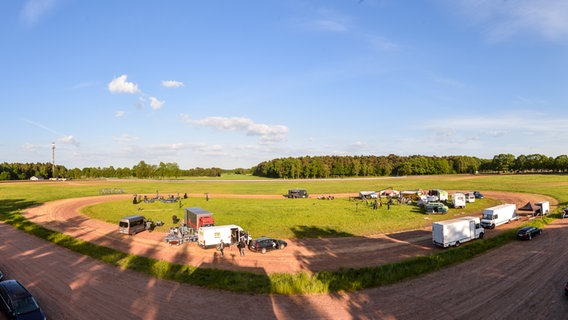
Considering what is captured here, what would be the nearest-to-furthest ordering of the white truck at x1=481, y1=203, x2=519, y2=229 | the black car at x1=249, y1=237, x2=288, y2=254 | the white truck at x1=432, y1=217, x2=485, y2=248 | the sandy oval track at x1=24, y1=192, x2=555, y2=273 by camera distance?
1. the sandy oval track at x1=24, y1=192, x2=555, y2=273
2. the black car at x1=249, y1=237, x2=288, y2=254
3. the white truck at x1=432, y1=217, x2=485, y2=248
4. the white truck at x1=481, y1=203, x2=519, y2=229

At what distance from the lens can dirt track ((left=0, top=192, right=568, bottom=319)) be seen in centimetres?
1930

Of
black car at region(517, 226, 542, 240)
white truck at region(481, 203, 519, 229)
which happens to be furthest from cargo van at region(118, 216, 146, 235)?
white truck at region(481, 203, 519, 229)

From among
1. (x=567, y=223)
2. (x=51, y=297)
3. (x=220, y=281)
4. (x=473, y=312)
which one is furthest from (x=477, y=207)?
(x=51, y=297)

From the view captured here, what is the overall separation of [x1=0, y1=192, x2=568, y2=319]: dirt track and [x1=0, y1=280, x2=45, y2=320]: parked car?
Answer: 1.58 meters

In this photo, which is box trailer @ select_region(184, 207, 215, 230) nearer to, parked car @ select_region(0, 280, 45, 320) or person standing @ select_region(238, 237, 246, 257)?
person standing @ select_region(238, 237, 246, 257)

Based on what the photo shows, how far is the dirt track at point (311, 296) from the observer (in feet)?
63.3

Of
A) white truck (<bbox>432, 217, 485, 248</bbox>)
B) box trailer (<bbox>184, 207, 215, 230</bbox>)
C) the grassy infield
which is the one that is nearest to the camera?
the grassy infield

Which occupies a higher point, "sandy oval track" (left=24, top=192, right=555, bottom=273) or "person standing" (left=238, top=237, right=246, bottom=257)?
"person standing" (left=238, top=237, right=246, bottom=257)

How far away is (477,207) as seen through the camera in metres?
60.8

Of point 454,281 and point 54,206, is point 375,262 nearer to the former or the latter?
point 454,281

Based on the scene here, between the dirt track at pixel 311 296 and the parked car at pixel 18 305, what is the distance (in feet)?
5.18

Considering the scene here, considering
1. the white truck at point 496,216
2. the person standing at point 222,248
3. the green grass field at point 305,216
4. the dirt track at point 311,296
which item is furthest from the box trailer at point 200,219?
the white truck at point 496,216

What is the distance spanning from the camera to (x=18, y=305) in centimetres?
1780

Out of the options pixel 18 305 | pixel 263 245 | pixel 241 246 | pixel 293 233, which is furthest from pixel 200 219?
pixel 18 305
